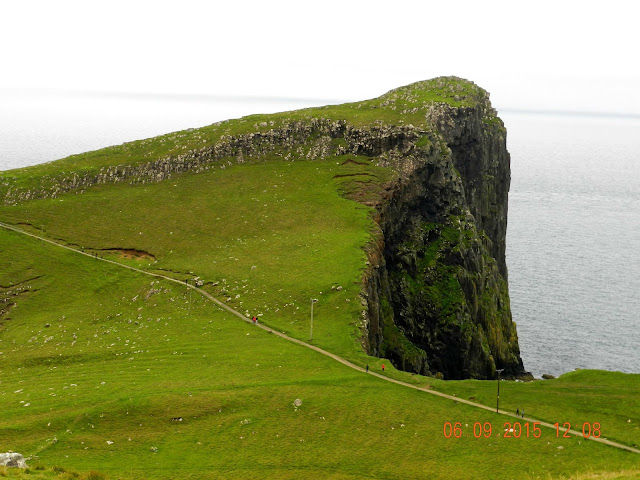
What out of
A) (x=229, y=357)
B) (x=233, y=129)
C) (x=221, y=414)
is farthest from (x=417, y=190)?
(x=221, y=414)

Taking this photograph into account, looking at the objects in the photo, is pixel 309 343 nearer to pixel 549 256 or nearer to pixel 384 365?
pixel 384 365

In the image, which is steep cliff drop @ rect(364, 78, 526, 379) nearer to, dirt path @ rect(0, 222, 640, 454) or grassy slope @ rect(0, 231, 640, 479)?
dirt path @ rect(0, 222, 640, 454)

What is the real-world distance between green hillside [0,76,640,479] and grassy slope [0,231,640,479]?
18cm

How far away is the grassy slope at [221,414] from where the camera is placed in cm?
4469

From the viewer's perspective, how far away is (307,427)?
4981cm

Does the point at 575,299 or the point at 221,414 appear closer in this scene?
the point at 221,414

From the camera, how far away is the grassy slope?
44.7m

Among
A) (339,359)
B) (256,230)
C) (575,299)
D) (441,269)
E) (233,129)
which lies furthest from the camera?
(575,299)

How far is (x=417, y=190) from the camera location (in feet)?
354

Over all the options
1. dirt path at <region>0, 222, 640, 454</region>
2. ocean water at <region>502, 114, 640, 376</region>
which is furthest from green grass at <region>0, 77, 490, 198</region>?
ocean water at <region>502, 114, 640, 376</region>

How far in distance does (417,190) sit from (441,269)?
15970 millimetres
